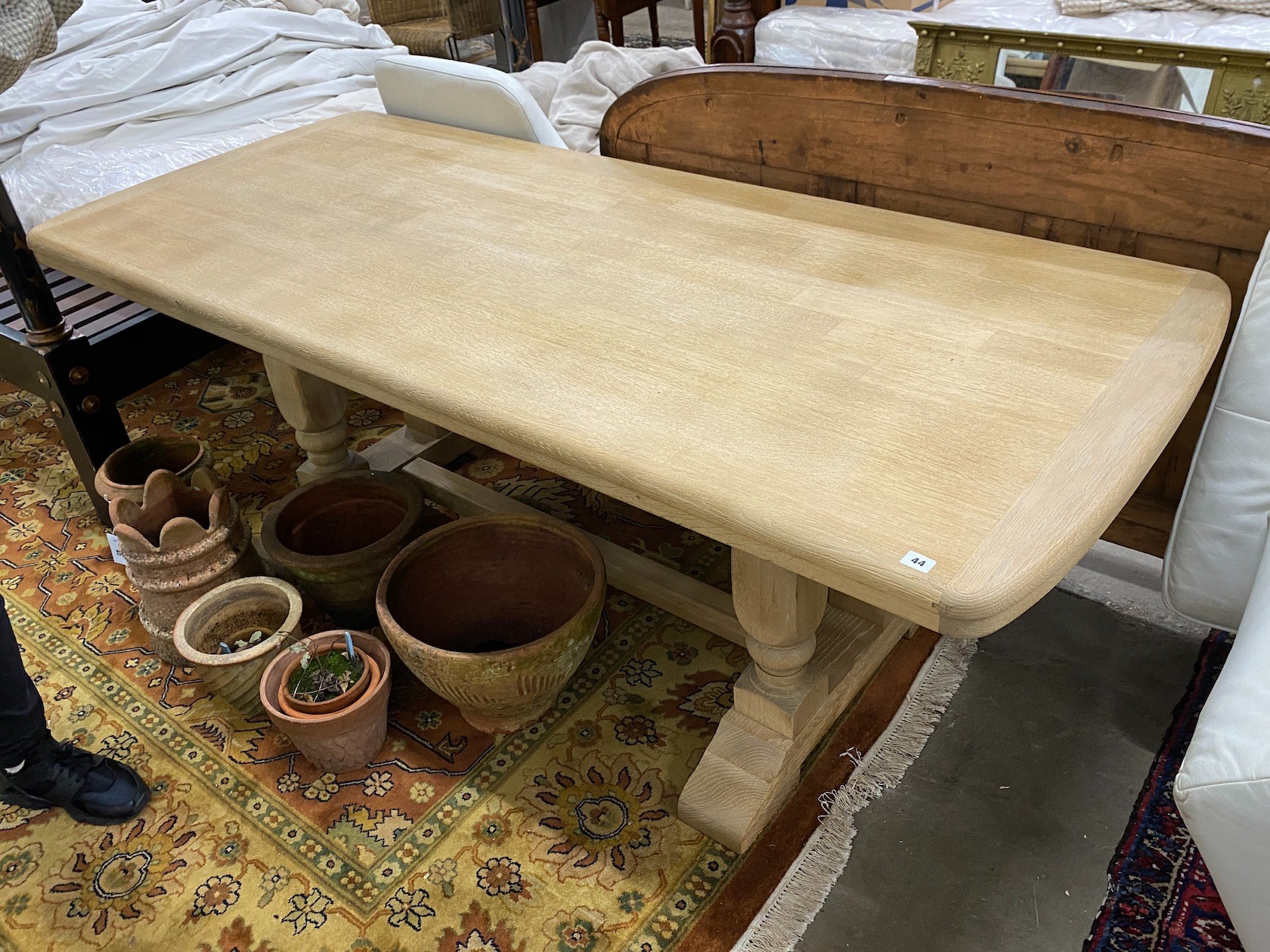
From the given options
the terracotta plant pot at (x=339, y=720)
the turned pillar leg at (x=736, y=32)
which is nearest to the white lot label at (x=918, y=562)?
the terracotta plant pot at (x=339, y=720)

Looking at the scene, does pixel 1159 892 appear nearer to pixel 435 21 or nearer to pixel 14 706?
pixel 14 706

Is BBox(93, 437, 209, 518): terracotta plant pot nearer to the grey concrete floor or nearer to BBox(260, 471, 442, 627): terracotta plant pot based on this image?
BBox(260, 471, 442, 627): terracotta plant pot

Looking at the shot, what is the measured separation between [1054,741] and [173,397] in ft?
7.09

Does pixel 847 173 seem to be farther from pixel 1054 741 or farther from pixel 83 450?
pixel 83 450

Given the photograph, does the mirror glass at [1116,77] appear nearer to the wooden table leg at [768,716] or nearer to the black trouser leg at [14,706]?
the wooden table leg at [768,716]

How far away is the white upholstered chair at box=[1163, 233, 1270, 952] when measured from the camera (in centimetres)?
81

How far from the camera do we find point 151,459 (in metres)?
1.86

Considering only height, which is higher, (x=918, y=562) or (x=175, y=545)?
(x=918, y=562)

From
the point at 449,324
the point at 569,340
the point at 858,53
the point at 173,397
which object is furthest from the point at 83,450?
the point at 858,53

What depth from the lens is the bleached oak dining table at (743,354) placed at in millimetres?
858

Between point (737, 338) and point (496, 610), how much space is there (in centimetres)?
73

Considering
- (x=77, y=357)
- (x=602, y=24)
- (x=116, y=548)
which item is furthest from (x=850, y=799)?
(x=602, y=24)

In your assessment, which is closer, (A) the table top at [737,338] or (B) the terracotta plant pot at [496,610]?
(A) the table top at [737,338]

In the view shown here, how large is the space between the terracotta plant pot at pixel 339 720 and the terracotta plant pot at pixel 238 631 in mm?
43
